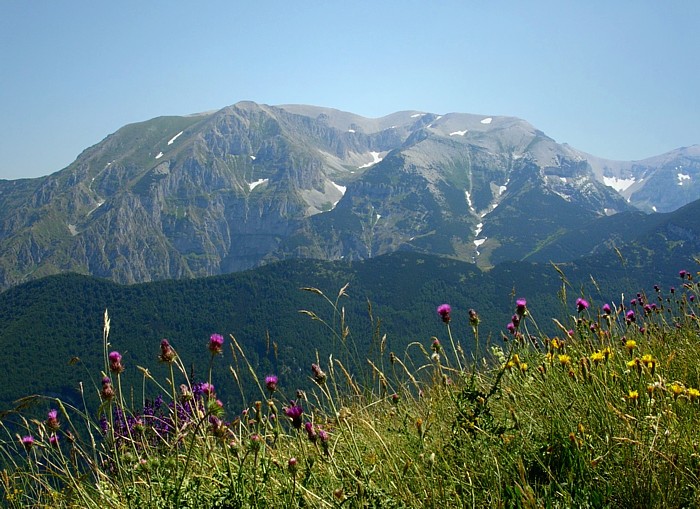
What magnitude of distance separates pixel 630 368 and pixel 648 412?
47 centimetres

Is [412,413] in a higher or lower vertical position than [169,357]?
lower

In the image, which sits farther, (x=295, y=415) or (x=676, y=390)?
(x=676, y=390)

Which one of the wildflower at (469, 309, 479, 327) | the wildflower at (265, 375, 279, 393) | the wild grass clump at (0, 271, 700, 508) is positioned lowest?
the wild grass clump at (0, 271, 700, 508)

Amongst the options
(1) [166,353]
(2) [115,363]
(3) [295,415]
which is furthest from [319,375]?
(2) [115,363]

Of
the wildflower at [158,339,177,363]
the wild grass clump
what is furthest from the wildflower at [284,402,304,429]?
the wildflower at [158,339,177,363]

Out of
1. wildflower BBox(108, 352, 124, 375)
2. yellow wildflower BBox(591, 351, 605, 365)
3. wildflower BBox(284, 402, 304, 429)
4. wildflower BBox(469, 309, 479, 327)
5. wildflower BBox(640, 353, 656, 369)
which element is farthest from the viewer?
yellow wildflower BBox(591, 351, 605, 365)

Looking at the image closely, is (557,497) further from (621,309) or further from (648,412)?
(621,309)

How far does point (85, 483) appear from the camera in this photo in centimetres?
351

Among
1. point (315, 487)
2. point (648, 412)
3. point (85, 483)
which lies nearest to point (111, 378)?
point (85, 483)

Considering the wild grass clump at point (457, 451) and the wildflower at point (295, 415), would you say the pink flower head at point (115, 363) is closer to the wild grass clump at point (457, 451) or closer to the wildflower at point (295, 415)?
the wild grass clump at point (457, 451)

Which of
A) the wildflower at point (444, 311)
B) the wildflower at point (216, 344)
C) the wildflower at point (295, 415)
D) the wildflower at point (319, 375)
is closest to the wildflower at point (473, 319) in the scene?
the wildflower at point (444, 311)

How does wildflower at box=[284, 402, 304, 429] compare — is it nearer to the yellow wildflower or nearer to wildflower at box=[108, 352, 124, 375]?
wildflower at box=[108, 352, 124, 375]

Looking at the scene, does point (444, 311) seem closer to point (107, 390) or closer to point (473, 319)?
point (473, 319)

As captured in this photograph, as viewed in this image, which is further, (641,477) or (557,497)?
(557,497)
